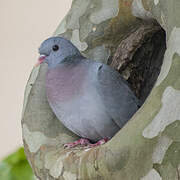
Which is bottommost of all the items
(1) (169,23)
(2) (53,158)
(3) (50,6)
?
(3) (50,6)

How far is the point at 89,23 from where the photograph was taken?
3.65 feet

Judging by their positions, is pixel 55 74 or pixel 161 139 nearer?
pixel 161 139

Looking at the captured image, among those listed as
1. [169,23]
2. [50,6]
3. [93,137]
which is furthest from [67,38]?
[50,6]

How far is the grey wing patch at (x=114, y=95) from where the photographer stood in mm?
998

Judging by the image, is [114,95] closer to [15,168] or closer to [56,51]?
[56,51]

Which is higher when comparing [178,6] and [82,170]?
[178,6]

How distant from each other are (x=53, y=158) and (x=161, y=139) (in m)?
0.27

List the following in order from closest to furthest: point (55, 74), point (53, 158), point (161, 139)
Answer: point (161, 139) < point (53, 158) < point (55, 74)

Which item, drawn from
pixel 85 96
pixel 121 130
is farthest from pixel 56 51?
pixel 121 130

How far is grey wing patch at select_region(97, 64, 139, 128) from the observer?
998 mm

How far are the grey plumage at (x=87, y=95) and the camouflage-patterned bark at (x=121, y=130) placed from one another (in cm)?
5

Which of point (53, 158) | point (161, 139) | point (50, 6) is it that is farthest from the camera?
point (50, 6)

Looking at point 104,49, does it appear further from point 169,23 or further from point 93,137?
point 169,23

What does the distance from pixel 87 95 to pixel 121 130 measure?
0.76 feet
